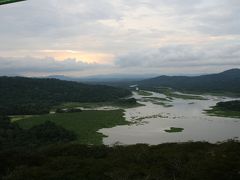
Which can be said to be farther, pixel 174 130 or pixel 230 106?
pixel 230 106

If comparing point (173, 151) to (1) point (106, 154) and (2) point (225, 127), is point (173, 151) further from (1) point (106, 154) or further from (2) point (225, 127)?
(2) point (225, 127)

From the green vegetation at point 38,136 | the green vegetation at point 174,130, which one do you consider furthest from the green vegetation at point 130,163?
the green vegetation at point 174,130

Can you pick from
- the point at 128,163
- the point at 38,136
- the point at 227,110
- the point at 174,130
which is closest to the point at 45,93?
the point at 227,110

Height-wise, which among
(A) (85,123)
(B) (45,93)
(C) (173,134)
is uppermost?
(B) (45,93)

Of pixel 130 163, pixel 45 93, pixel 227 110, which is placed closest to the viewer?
pixel 130 163

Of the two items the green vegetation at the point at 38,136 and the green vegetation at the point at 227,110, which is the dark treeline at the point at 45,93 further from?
the green vegetation at the point at 38,136

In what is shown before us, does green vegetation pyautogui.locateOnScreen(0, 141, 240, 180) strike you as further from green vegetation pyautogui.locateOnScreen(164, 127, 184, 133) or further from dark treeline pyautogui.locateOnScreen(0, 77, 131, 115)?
dark treeline pyautogui.locateOnScreen(0, 77, 131, 115)

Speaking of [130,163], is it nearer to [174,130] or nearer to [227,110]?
[174,130]

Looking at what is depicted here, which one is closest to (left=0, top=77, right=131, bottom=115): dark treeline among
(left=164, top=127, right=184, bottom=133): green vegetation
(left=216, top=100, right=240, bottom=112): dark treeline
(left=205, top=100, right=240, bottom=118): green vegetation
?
(left=216, top=100, right=240, bottom=112): dark treeline
